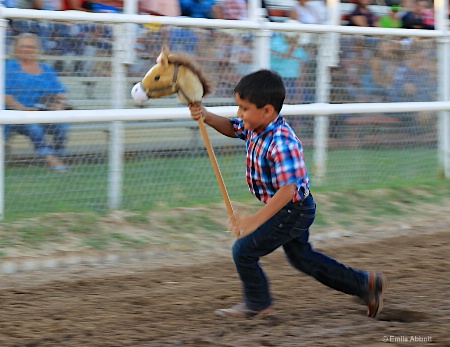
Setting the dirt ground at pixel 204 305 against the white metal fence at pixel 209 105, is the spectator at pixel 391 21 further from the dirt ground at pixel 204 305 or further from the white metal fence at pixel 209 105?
the dirt ground at pixel 204 305

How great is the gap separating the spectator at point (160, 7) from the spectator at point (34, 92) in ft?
4.19

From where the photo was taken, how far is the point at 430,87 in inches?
368

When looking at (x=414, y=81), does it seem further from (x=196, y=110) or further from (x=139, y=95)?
(x=139, y=95)

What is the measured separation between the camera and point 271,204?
4398 mm

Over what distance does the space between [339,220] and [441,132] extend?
2161mm

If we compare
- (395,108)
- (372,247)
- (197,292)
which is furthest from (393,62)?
(197,292)

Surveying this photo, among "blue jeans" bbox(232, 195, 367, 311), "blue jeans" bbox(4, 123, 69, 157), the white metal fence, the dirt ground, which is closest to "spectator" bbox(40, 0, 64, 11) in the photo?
the white metal fence

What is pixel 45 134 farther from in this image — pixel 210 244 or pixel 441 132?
pixel 441 132

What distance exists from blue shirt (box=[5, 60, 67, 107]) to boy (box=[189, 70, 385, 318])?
234 centimetres

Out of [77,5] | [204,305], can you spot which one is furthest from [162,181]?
[204,305]

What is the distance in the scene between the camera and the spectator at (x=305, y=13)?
9.10m

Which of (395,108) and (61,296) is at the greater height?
(395,108)

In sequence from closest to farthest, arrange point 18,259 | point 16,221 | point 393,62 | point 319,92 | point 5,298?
point 5,298 < point 18,259 < point 16,221 < point 319,92 < point 393,62

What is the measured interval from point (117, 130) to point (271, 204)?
3.03m
